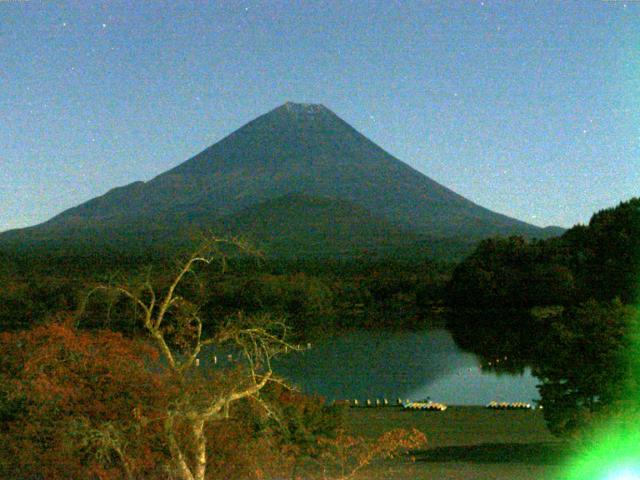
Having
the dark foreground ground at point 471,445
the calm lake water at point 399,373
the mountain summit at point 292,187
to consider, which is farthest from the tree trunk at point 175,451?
the mountain summit at point 292,187

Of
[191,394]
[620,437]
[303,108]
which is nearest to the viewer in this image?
[191,394]

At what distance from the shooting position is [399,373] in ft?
98.6

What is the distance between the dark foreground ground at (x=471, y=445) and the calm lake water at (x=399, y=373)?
18.4 feet

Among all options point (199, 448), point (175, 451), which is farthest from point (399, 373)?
point (175, 451)

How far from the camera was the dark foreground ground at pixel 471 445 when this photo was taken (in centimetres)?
1002

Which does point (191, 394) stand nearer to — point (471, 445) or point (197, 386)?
point (197, 386)

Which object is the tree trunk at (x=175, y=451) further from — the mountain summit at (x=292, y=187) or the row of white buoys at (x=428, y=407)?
the mountain summit at (x=292, y=187)

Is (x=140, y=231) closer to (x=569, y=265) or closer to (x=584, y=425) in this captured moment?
(x=569, y=265)

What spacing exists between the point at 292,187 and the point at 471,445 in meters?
A: 117

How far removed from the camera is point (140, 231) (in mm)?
98000

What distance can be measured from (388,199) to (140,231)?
40.6 metres

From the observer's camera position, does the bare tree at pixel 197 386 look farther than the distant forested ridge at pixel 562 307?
No

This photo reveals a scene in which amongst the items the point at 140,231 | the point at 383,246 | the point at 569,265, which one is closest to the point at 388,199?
the point at 383,246

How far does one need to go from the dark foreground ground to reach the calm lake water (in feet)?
18.4
